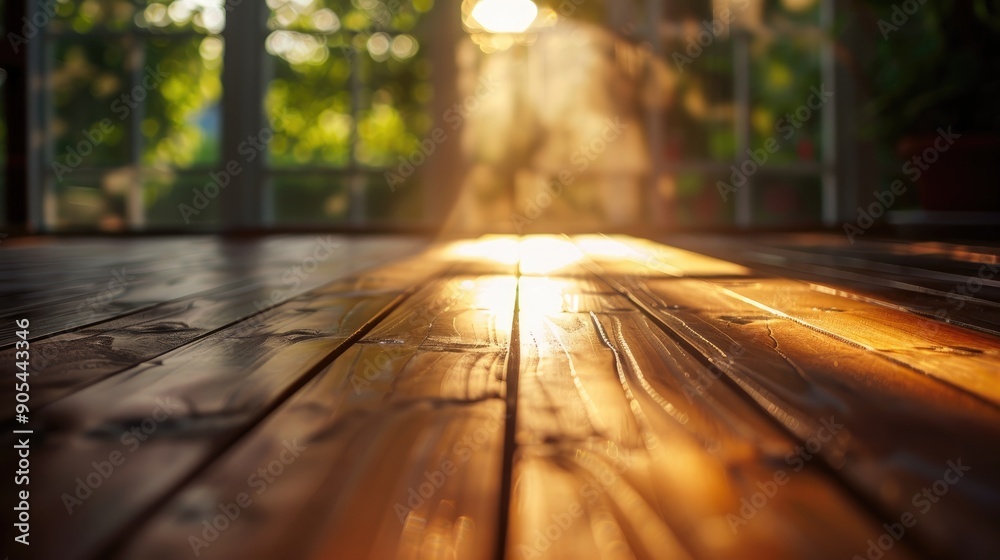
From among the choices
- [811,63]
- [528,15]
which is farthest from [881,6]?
[528,15]

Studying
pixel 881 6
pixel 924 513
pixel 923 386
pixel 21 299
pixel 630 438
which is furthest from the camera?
pixel 881 6

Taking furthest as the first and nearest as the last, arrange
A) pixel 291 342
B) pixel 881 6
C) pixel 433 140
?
pixel 433 140 < pixel 881 6 < pixel 291 342

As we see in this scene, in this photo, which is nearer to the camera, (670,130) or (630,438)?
(630,438)

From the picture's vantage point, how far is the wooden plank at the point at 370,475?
305mm

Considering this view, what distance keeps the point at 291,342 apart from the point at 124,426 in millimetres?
278

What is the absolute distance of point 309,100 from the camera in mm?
4285

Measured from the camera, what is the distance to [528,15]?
4258mm

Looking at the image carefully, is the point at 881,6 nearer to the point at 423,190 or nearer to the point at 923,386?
the point at 423,190

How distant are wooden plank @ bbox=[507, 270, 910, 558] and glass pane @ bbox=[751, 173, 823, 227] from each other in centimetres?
408

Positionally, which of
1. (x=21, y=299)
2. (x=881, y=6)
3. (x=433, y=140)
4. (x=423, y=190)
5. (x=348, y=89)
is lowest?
(x=21, y=299)

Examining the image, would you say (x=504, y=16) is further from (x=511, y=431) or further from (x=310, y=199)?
(x=511, y=431)

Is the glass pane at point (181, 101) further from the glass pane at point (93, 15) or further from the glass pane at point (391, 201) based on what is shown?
the glass pane at point (391, 201)

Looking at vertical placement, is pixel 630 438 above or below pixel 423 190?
below
